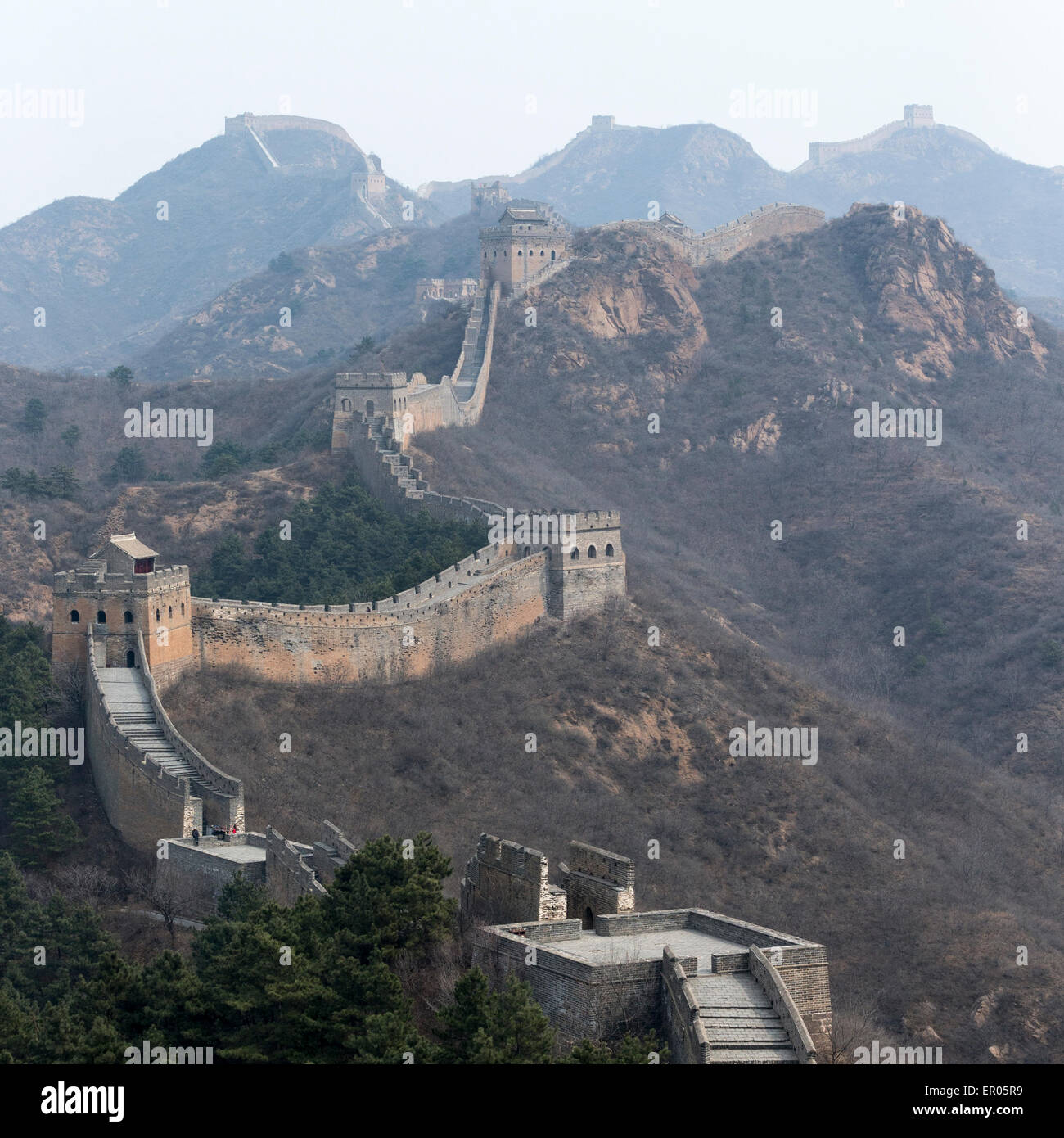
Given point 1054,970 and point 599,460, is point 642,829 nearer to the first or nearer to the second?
point 1054,970

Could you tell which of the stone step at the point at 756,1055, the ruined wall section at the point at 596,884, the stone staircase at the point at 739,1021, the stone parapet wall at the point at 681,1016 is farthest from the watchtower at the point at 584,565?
the stone step at the point at 756,1055

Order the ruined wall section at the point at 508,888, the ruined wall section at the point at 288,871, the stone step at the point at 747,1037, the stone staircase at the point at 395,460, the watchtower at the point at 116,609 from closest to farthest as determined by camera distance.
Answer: the stone step at the point at 747,1037, the ruined wall section at the point at 508,888, the ruined wall section at the point at 288,871, the watchtower at the point at 116,609, the stone staircase at the point at 395,460

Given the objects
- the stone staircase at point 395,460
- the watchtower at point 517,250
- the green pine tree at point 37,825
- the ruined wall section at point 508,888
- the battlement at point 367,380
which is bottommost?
the ruined wall section at point 508,888

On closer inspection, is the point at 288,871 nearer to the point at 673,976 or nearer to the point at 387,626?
the point at 673,976

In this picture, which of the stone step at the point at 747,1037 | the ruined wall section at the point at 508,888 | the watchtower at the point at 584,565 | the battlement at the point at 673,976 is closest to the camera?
the stone step at the point at 747,1037

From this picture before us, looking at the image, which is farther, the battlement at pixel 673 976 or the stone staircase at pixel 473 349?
the stone staircase at pixel 473 349

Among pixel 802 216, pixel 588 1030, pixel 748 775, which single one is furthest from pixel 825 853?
pixel 802 216

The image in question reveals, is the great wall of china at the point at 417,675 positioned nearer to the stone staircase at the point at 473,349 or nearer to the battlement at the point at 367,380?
the battlement at the point at 367,380
